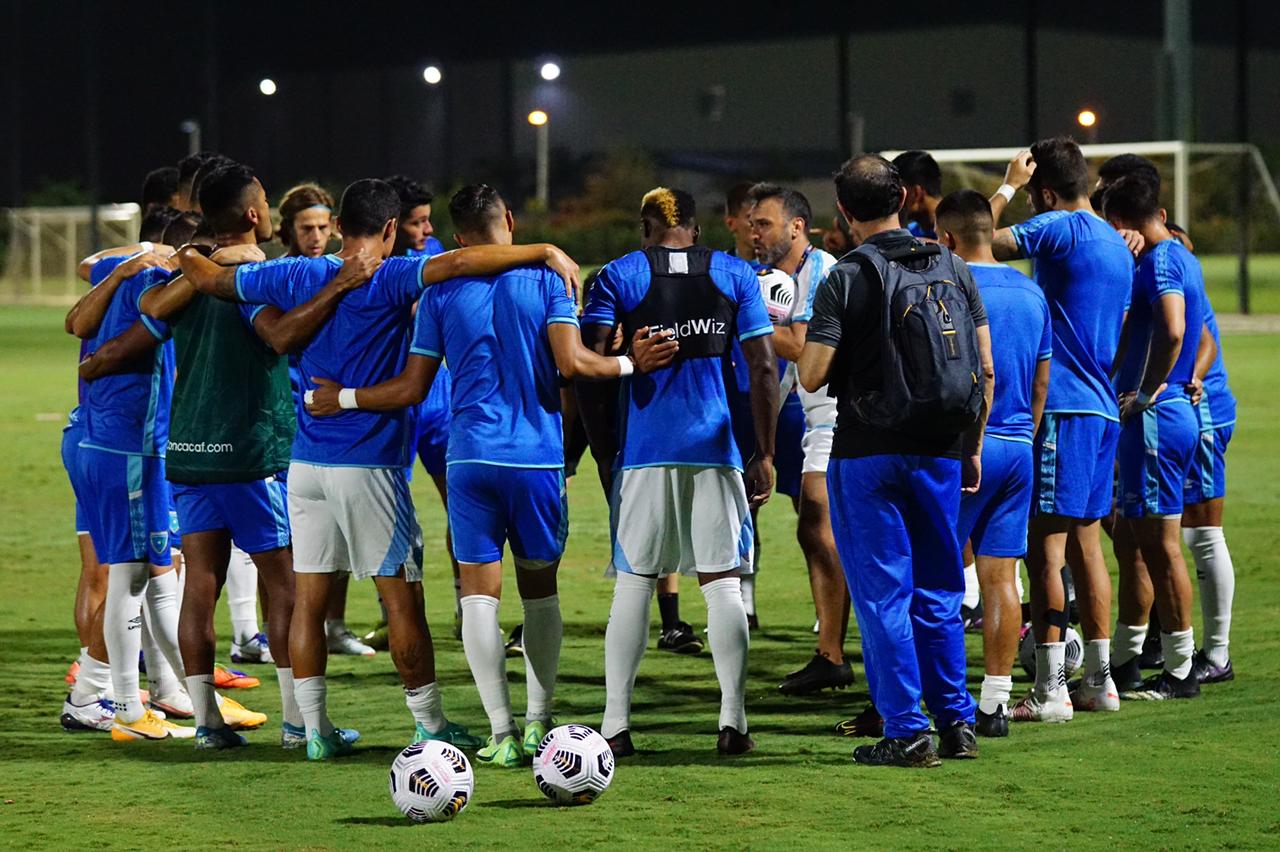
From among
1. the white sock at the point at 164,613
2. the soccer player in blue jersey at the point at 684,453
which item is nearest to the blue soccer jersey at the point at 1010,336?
the soccer player in blue jersey at the point at 684,453

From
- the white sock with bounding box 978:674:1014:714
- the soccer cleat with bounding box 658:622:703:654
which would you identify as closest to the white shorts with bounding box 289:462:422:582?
the white sock with bounding box 978:674:1014:714

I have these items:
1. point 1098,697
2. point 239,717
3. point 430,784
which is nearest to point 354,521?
point 430,784

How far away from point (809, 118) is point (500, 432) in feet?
190

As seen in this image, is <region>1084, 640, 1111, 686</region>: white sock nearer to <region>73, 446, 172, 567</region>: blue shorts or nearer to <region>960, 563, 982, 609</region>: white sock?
<region>960, 563, 982, 609</region>: white sock

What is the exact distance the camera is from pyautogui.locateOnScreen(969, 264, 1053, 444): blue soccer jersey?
6.59 meters

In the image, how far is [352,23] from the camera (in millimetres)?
62688

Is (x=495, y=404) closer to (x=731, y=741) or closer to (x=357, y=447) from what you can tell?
(x=357, y=447)

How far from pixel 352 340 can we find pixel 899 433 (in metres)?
1.96

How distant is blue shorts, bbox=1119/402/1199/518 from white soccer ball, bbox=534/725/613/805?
2881mm

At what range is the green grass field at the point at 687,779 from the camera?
5.39 metres

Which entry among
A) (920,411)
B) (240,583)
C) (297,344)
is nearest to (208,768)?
(297,344)

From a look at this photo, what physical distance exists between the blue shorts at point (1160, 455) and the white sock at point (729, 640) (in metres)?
2.05

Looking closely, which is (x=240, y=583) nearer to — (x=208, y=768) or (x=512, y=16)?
(x=208, y=768)

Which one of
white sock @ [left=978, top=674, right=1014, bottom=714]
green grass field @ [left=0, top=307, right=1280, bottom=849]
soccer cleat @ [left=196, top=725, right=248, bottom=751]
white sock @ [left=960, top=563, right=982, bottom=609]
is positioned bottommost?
green grass field @ [left=0, top=307, right=1280, bottom=849]
